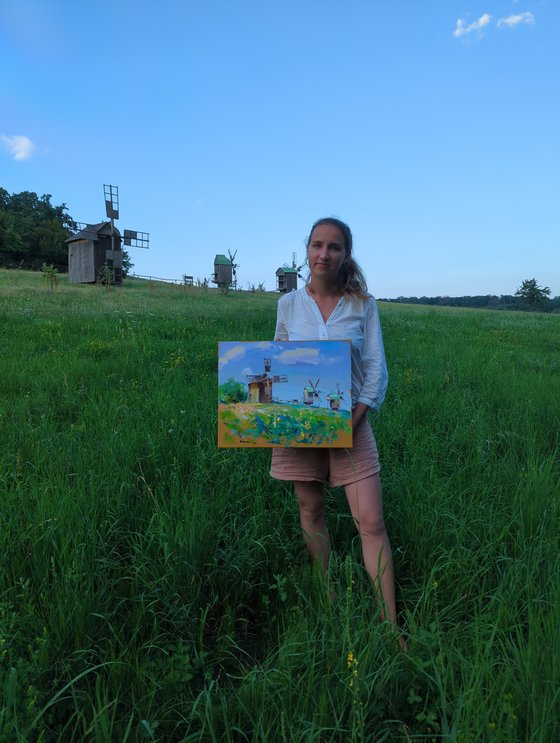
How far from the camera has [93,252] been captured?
105ft

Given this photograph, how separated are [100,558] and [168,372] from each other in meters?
3.62

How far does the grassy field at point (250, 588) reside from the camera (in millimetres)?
1421

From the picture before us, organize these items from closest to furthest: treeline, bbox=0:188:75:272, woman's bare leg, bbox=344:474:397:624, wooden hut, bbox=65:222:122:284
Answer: woman's bare leg, bbox=344:474:397:624 → wooden hut, bbox=65:222:122:284 → treeline, bbox=0:188:75:272

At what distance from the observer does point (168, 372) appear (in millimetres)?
5500

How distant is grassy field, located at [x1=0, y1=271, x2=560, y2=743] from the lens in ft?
4.66

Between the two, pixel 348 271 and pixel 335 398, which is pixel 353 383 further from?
pixel 348 271

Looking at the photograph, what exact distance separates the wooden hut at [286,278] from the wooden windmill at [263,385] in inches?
1894

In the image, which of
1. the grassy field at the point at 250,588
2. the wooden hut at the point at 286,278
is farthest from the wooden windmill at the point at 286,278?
the grassy field at the point at 250,588

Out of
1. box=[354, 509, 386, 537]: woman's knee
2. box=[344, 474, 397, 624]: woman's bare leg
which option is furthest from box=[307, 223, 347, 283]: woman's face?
box=[354, 509, 386, 537]: woman's knee

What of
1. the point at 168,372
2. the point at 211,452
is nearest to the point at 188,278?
the point at 168,372

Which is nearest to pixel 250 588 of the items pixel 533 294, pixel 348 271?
pixel 348 271

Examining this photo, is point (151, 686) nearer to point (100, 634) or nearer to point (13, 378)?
point (100, 634)

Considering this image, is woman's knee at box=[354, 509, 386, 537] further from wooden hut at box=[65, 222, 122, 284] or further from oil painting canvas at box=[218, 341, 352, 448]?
wooden hut at box=[65, 222, 122, 284]

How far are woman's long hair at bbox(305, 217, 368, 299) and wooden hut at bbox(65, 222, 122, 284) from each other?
111ft
